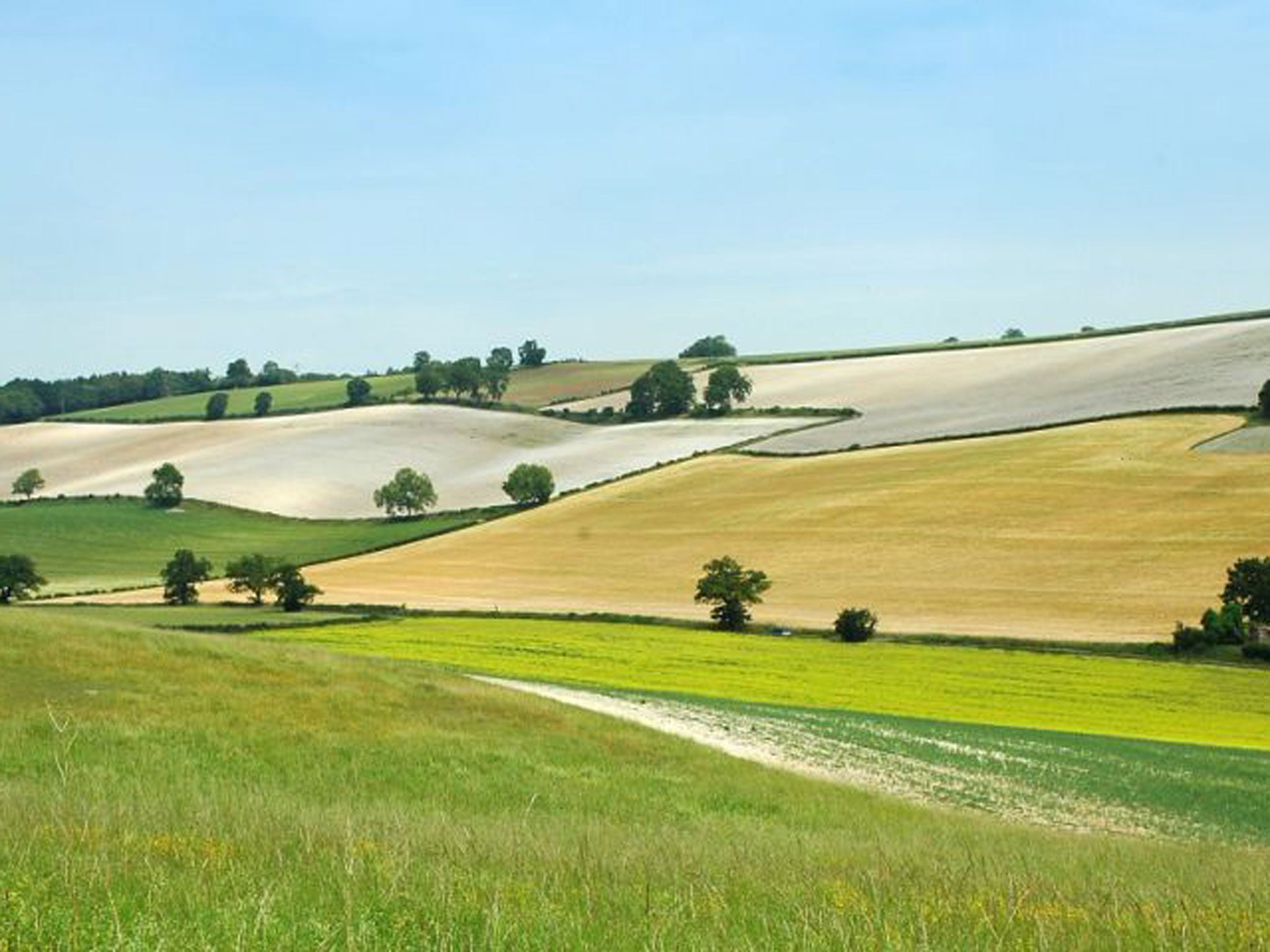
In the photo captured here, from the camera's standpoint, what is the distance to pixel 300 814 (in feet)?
44.3

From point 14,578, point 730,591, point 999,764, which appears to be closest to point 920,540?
point 730,591

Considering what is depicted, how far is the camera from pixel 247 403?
17012 centimetres

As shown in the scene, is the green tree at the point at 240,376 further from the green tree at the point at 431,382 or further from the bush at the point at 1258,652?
the bush at the point at 1258,652

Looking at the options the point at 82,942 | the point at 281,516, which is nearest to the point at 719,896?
the point at 82,942

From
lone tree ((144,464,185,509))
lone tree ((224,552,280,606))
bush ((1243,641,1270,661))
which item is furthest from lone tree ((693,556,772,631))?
lone tree ((144,464,185,509))

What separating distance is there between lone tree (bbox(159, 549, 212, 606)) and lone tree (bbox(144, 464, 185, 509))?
43.0m

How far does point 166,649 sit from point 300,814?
19.5 metres

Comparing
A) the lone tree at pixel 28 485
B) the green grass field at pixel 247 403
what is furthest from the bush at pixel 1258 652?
the green grass field at pixel 247 403

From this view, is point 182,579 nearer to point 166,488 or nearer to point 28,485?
point 166,488

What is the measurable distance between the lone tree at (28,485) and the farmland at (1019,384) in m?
54.9

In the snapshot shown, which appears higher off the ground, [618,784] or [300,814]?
[300,814]

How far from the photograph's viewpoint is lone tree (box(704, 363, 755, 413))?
445 ft

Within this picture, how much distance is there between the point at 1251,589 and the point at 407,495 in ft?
230

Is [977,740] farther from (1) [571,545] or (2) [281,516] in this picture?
(2) [281,516]
